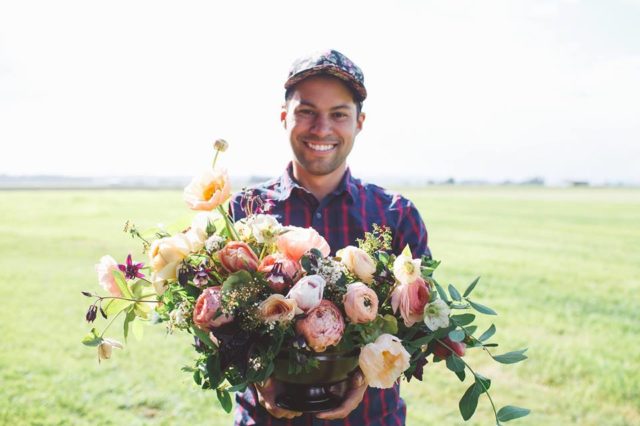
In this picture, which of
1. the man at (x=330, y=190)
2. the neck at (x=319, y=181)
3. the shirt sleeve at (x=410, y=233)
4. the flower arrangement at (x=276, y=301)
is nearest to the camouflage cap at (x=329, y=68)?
the man at (x=330, y=190)

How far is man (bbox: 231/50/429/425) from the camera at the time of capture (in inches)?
98.5

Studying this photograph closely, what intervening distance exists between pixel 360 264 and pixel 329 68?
40.6 inches

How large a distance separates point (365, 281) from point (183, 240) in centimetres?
59

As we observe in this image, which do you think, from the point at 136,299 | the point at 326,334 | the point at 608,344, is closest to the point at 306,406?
the point at 326,334

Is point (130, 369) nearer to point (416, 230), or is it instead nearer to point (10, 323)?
point (10, 323)

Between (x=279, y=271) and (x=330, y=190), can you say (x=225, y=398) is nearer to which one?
(x=279, y=271)

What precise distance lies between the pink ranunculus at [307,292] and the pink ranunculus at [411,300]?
26cm

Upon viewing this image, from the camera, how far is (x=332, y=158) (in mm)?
2613

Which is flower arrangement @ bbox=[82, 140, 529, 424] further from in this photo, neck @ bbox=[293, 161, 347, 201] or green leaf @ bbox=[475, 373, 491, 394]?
neck @ bbox=[293, 161, 347, 201]

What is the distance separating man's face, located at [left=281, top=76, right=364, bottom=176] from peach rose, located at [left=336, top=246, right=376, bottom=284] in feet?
2.66

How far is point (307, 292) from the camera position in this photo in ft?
5.50

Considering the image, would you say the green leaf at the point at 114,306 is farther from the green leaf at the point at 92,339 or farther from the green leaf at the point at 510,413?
the green leaf at the point at 510,413

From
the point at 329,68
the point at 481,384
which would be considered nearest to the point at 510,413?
the point at 481,384

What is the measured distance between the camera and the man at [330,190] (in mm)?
2502
